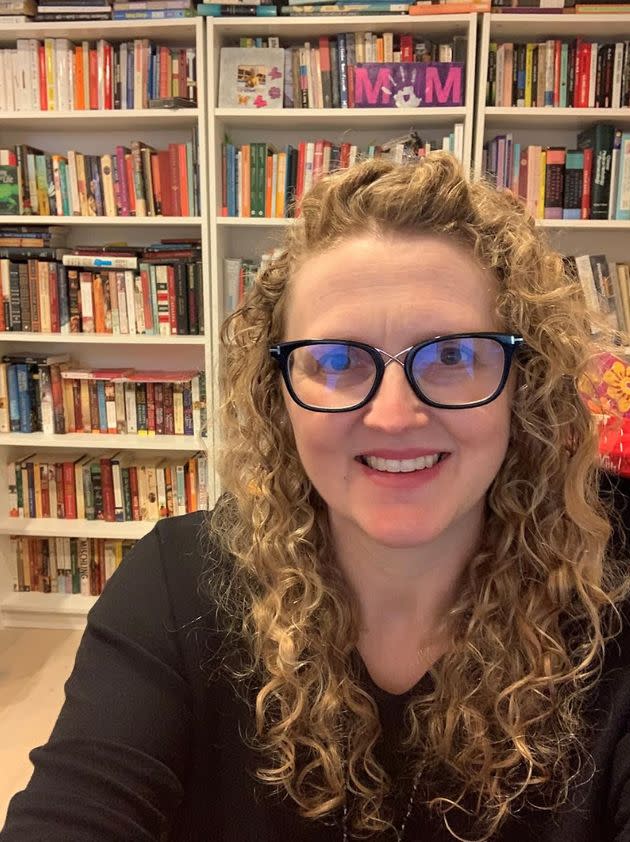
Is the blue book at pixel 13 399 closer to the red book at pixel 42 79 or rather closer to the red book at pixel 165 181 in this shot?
the red book at pixel 165 181

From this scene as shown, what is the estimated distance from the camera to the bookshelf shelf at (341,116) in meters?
2.25

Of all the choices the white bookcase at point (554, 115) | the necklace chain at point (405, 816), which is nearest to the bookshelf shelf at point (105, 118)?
the white bookcase at point (554, 115)

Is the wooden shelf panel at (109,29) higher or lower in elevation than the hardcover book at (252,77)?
higher

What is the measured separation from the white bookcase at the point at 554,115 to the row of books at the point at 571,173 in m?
0.05

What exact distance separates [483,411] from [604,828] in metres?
0.55

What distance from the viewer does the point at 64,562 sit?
2816 mm

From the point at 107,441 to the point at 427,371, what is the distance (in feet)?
6.75

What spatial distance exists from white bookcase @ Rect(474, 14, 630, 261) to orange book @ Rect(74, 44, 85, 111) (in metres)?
1.45

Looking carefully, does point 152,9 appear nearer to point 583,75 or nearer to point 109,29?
point 109,29

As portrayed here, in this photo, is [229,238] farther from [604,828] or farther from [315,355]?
[604,828]

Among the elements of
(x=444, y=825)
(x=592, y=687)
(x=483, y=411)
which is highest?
(x=483, y=411)

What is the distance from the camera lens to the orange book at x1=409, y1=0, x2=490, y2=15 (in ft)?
7.13

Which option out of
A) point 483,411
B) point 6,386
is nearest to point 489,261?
point 483,411

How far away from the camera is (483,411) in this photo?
0.78m
